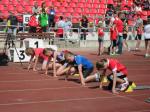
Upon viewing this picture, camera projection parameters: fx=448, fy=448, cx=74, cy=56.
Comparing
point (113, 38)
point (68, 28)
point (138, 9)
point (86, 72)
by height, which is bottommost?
point (86, 72)

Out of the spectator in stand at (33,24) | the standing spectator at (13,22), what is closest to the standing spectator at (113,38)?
the spectator in stand at (33,24)

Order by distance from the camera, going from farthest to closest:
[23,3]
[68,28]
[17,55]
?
[23,3], [68,28], [17,55]

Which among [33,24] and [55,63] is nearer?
[55,63]

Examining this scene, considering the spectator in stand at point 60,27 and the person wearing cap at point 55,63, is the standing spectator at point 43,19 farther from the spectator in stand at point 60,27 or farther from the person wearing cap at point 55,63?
the person wearing cap at point 55,63

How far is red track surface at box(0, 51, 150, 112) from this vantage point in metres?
9.74

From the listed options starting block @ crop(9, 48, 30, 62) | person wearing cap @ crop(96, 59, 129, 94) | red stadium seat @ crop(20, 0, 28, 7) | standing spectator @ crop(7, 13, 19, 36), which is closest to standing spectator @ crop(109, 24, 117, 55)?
standing spectator @ crop(7, 13, 19, 36)

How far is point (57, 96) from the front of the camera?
1098cm

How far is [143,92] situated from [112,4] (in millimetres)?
18879

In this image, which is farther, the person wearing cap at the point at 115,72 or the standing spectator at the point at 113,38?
the standing spectator at the point at 113,38

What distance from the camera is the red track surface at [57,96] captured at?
383 inches

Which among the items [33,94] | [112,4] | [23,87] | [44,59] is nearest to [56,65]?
[44,59]

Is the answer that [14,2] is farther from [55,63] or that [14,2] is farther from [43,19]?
[55,63]

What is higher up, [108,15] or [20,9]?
[20,9]

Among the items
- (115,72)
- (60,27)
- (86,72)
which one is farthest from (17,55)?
(115,72)
